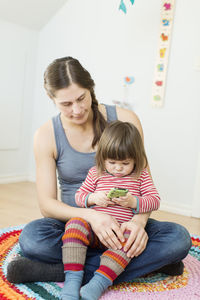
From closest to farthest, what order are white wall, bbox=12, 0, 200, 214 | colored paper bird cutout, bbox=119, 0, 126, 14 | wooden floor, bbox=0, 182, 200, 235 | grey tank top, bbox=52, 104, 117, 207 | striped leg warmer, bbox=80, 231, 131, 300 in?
striped leg warmer, bbox=80, 231, 131, 300 → grey tank top, bbox=52, 104, 117, 207 → wooden floor, bbox=0, 182, 200, 235 → white wall, bbox=12, 0, 200, 214 → colored paper bird cutout, bbox=119, 0, 126, 14

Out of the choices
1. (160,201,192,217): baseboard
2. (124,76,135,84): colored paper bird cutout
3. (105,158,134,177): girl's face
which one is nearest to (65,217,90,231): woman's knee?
(105,158,134,177): girl's face

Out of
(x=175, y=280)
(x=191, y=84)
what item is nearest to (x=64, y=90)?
(x=175, y=280)

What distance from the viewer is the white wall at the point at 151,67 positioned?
2.57 m

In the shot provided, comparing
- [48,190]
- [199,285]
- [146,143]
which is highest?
[146,143]

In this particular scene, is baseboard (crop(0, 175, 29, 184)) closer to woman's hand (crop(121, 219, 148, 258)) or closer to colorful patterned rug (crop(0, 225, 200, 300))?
colorful patterned rug (crop(0, 225, 200, 300))

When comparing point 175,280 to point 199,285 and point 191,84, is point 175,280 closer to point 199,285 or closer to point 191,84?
point 199,285

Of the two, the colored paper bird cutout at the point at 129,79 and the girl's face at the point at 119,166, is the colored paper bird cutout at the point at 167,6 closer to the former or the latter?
the colored paper bird cutout at the point at 129,79

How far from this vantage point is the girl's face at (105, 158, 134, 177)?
127 cm

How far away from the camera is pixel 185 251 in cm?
125

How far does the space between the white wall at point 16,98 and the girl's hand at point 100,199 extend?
1957 millimetres

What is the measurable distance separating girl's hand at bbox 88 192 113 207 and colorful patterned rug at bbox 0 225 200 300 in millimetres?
293

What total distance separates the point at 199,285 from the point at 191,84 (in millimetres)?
1589

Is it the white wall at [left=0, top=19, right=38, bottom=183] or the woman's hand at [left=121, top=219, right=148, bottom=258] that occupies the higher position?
the white wall at [left=0, top=19, right=38, bottom=183]

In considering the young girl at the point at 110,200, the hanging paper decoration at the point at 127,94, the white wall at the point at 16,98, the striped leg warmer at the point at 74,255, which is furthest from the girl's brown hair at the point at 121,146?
the white wall at the point at 16,98
